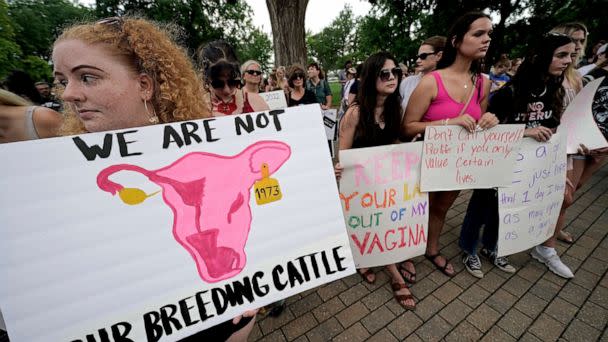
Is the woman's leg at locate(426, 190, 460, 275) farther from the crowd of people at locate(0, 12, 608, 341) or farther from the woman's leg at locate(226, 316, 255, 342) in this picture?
the woman's leg at locate(226, 316, 255, 342)

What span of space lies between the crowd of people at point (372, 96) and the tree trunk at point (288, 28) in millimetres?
5135

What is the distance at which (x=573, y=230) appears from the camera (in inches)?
116

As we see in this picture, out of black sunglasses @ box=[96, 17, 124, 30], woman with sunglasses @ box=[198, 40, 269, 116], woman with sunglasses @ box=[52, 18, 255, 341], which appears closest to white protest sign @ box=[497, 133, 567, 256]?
woman with sunglasses @ box=[52, 18, 255, 341]

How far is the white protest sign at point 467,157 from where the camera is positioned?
1834mm

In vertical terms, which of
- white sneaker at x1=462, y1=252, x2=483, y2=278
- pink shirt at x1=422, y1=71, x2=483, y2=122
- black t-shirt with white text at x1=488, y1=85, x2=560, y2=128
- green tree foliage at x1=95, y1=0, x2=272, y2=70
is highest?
green tree foliage at x1=95, y1=0, x2=272, y2=70

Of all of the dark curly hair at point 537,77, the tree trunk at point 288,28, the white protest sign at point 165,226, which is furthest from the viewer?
the tree trunk at point 288,28

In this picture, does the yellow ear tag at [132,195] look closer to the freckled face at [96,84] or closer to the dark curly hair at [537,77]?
the freckled face at [96,84]

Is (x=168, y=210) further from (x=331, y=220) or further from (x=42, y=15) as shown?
(x=42, y=15)

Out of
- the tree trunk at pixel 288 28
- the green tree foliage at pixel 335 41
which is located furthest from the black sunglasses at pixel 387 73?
the green tree foliage at pixel 335 41

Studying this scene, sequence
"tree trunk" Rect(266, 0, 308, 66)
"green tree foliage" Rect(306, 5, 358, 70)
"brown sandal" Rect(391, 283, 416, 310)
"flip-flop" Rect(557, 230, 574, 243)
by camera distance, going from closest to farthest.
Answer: "brown sandal" Rect(391, 283, 416, 310) < "flip-flop" Rect(557, 230, 574, 243) < "tree trunk" Rect(266, 0, 308, 66) < "green tree foliage" Rect(306, 5, 358, 70)

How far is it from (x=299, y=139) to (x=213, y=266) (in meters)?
0.59

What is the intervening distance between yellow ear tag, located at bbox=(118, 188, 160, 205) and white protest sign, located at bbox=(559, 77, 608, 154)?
305 centimetres

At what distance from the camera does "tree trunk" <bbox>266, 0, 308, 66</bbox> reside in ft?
24.3

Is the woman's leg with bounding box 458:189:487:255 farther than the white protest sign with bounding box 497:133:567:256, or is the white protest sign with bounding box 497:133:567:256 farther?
the woman's leg with bounding box 458:189:487:255
